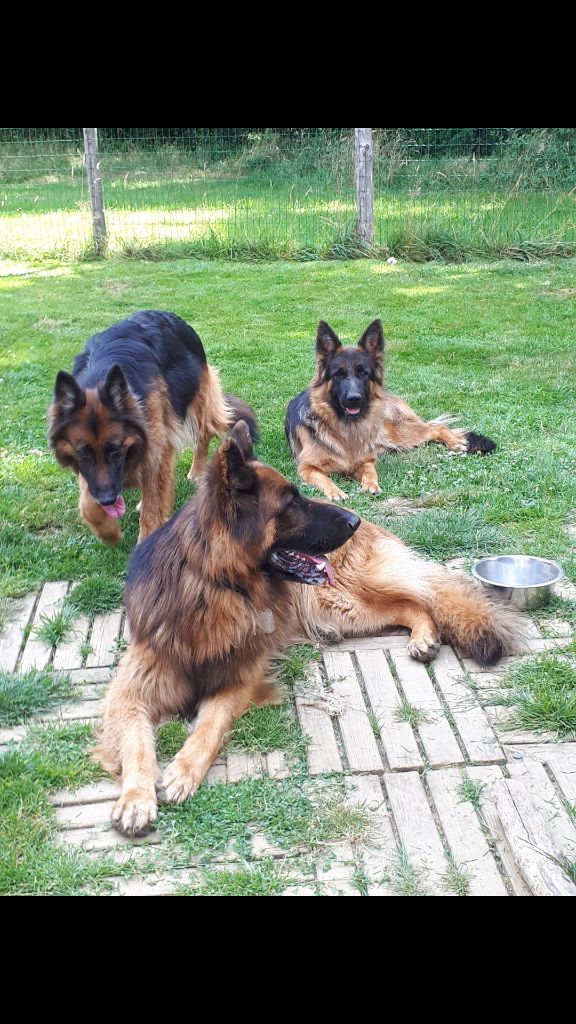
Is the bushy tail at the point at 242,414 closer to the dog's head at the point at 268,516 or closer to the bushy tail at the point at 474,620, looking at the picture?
the bushy tail at the point at 474,620

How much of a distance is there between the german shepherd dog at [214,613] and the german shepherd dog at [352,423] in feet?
8.57

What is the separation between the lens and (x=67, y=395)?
4.40m

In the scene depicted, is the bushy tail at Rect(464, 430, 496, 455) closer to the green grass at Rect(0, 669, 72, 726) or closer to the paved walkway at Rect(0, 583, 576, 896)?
the paved walkway at Rect(0, 583, 576, 896)

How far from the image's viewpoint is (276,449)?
6801mm

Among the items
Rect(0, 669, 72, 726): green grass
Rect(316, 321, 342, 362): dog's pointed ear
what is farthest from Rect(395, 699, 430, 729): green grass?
Rect(316, 321, 342, 362): dog's pointed ear

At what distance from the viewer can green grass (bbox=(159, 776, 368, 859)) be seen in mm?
2857

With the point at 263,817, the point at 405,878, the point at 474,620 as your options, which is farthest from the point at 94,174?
the point at 405,878

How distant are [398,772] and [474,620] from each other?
0.94 m

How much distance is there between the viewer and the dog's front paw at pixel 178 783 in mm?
3043

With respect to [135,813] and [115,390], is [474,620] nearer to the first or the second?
A: [135,813]

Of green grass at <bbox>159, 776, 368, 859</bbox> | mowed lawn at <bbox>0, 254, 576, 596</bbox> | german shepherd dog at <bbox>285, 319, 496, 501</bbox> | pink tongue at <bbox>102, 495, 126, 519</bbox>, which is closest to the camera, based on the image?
green grass at <bbox>159, 776, 368, 859</bbox>

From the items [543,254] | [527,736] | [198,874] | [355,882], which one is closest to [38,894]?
[198,874]

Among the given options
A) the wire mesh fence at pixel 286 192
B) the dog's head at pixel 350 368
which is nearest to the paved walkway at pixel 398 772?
the dog's head at pixel 350 368

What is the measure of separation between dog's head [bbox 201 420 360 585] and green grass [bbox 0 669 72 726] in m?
1.05
